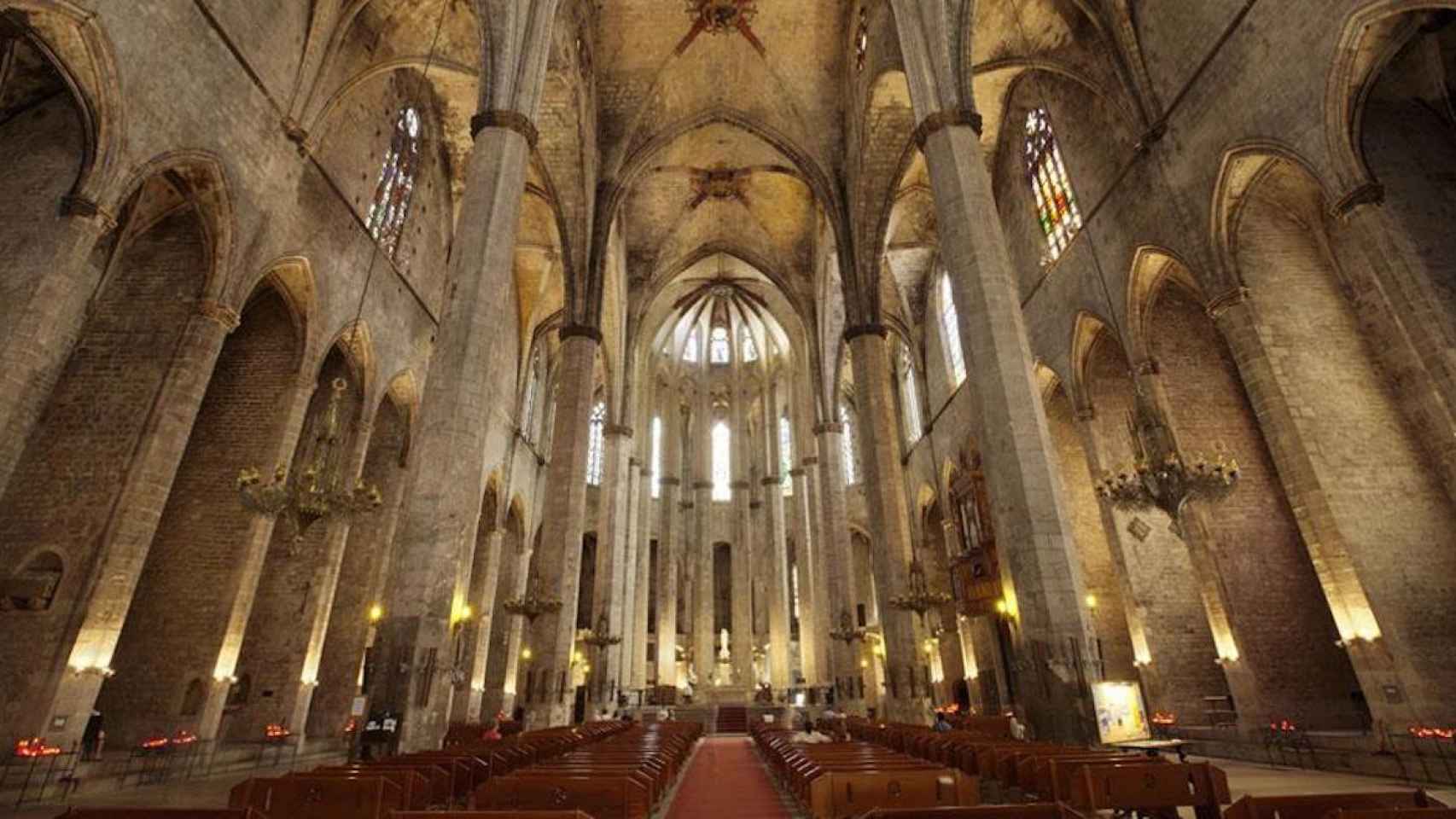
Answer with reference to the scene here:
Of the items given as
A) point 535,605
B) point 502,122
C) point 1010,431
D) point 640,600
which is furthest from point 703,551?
point 1010,431

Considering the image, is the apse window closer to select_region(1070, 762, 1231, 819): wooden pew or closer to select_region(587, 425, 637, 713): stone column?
select_region(587, 425, 637, 713): stone column

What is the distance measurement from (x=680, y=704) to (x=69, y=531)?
21.9 m

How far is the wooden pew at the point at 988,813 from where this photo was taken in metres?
2.38

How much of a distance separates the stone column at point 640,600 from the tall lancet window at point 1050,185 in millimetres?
18400

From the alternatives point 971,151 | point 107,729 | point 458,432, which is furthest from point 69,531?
point 971,151

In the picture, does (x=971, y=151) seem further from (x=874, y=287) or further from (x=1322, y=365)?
(x=874, y=287)

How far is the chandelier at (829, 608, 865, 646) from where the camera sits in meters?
20.7

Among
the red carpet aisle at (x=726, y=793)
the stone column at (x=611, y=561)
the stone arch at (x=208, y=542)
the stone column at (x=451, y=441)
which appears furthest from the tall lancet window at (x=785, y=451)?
the stone column at (x=451, y=441)

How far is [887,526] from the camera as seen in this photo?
1777 centimetres

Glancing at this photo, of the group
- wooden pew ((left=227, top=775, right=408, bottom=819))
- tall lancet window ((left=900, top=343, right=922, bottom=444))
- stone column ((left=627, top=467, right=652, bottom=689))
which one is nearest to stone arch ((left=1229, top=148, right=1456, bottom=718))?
wooden pew ((left=227, top=775, right=408, bottom=819))

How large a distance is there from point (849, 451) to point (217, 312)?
1039 inches

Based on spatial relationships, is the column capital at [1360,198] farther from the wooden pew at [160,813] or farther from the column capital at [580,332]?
the column capital at [580,332]

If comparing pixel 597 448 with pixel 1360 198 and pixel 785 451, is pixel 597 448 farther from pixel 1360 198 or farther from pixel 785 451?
pixel 1360 198

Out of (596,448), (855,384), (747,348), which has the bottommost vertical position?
(855,384)
